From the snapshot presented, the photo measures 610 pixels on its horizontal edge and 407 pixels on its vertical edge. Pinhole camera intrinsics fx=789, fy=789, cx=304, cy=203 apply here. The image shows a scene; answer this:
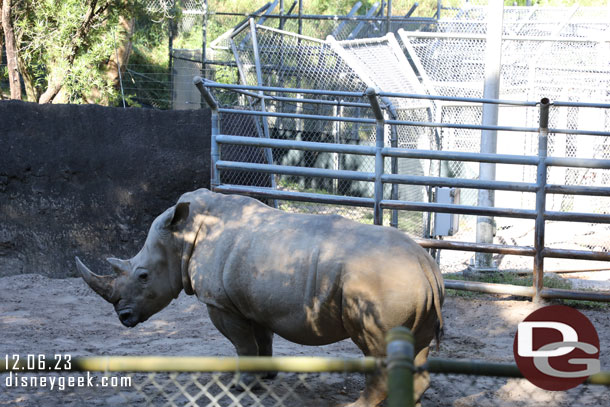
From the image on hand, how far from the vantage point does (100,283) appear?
5.05m

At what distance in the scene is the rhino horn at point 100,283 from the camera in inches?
197

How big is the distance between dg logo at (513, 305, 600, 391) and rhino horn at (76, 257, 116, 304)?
257 centimetres

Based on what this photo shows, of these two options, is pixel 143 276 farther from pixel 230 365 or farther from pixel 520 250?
pixel 520 250

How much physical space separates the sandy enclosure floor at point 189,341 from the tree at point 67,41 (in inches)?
150

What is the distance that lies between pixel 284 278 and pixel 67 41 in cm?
773

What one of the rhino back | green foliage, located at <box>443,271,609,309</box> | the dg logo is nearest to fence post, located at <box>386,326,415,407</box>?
the dg logo

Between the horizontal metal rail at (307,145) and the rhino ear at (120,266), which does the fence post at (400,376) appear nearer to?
the rhino ear at (120,266)

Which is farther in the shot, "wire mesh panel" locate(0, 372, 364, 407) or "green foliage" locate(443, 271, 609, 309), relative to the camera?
"green foliage" locate(443, 271, 609, 309)

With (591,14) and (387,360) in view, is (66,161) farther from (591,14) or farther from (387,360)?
(591,14)

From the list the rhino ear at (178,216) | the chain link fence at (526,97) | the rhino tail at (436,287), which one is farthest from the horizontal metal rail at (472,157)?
the chain link fence at (526,97)

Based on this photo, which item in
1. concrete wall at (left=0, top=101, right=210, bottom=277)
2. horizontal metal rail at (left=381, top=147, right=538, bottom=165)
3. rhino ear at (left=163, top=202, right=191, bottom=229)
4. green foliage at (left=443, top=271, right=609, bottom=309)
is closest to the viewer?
→ rhino ear at (left=163, top=202, right=191, bottom=229)

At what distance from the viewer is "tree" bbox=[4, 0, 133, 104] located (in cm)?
1080

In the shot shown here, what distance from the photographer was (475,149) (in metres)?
12.8

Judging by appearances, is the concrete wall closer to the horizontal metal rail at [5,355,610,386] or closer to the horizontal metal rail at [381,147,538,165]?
the horizontal metal rail at [381,147,538,165]
